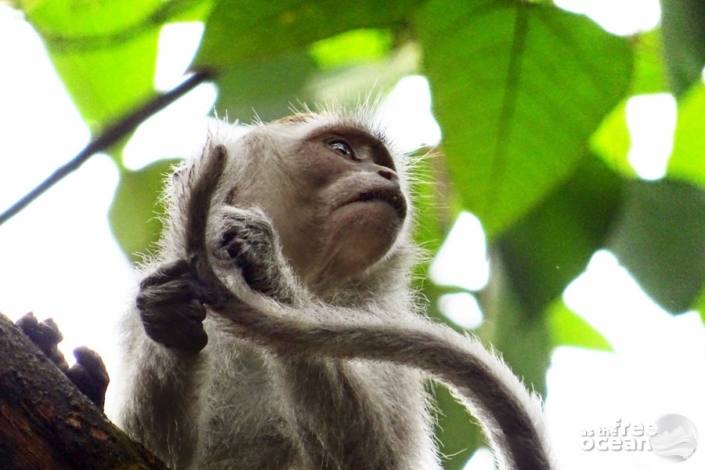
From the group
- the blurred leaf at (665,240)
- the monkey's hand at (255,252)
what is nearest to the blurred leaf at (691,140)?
the blurred leaf at (665,240)

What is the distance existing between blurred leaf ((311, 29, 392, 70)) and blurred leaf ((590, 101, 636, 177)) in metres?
0.56

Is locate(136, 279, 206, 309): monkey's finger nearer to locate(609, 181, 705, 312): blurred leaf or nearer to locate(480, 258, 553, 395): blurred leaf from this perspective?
locate(480, 258, 553, 395): blurred leaf

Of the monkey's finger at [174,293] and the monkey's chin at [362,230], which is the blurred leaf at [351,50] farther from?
the monkey's finger at [174,293]

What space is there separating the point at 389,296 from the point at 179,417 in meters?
0.96

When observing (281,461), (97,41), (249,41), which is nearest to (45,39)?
(97,41)

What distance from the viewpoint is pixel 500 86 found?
2059 millimetres

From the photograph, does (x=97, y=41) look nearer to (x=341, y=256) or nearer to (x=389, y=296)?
(x=341, y=256)

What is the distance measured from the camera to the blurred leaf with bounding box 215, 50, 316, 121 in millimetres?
2395

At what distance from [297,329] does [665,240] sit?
81cm

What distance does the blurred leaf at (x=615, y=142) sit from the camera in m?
2.40

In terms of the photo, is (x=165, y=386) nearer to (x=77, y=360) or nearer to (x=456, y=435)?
(x=77, y=360)

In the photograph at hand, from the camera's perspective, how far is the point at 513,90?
2061mm

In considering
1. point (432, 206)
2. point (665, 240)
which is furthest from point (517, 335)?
point (432, 206)

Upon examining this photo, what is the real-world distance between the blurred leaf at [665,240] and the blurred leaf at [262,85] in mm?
835
